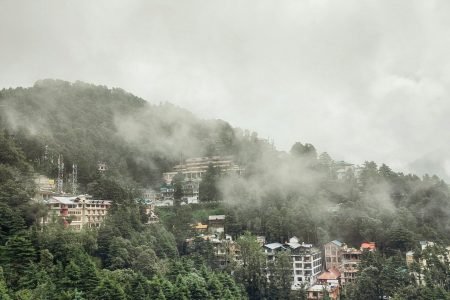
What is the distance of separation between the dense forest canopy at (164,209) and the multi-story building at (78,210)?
3.79 ft

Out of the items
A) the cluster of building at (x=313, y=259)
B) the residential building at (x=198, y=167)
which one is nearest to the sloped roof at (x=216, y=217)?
the cluster of building at (x=313, y=259)

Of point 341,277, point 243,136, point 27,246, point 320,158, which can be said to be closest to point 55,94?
point 243,136

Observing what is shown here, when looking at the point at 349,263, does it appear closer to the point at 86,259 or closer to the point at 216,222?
the point at 216,222

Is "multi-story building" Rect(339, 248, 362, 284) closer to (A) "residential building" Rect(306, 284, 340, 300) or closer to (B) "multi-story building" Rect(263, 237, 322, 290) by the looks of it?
(A) "residential building" Rect(306, 284, 340, 300)

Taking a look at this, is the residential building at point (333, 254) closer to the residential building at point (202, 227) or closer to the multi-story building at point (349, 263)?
the multi-story building at point (349, 263)

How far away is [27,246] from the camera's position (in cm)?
2338

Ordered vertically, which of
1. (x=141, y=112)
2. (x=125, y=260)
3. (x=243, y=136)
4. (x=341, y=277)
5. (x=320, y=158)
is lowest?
(x=341, y=277)

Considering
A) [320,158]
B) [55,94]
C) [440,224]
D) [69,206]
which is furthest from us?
[55,94]

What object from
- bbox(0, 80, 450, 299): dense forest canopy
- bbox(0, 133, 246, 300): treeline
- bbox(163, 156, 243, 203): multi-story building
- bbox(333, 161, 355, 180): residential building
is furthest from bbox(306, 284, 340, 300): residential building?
bbox(333, 161, 355, 180): residential building

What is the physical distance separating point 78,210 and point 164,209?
46.3ft

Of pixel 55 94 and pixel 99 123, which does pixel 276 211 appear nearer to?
pixel 99 123

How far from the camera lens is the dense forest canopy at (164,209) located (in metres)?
24.7

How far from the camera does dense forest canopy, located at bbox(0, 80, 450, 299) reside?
24703 millimetres

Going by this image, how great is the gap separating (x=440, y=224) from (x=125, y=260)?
29700 mm
